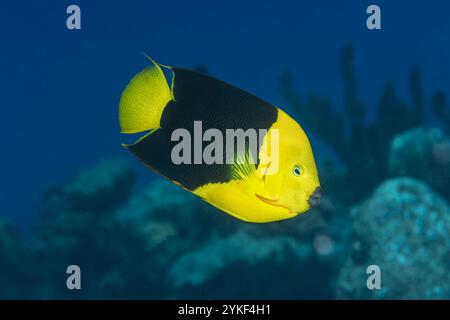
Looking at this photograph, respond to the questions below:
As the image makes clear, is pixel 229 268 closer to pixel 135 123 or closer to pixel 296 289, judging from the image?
pixel 296 289

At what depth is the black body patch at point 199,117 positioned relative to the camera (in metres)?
0.86

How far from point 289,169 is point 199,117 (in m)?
0.19

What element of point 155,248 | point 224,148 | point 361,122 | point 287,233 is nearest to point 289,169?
point 224,148

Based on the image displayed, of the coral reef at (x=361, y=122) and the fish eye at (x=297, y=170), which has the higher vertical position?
the coral reef at (x=361, y=122)

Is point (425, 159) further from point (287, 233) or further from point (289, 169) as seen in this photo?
point (289, 169)

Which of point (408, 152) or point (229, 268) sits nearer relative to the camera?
point (229, 268)

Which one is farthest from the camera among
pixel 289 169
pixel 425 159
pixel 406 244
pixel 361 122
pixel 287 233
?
pixel 361 122

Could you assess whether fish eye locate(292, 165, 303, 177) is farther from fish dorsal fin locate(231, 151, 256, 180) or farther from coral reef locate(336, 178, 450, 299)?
coral reef locate(336, 178, 450, 299)

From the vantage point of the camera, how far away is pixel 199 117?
87 centimetres

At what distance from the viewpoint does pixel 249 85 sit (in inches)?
968

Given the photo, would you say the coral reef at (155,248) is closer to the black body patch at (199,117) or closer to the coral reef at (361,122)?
the coral reef at (361,122)

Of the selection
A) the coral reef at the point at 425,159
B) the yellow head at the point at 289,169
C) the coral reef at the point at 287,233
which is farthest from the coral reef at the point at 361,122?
the yellow head at the point at 289,169
